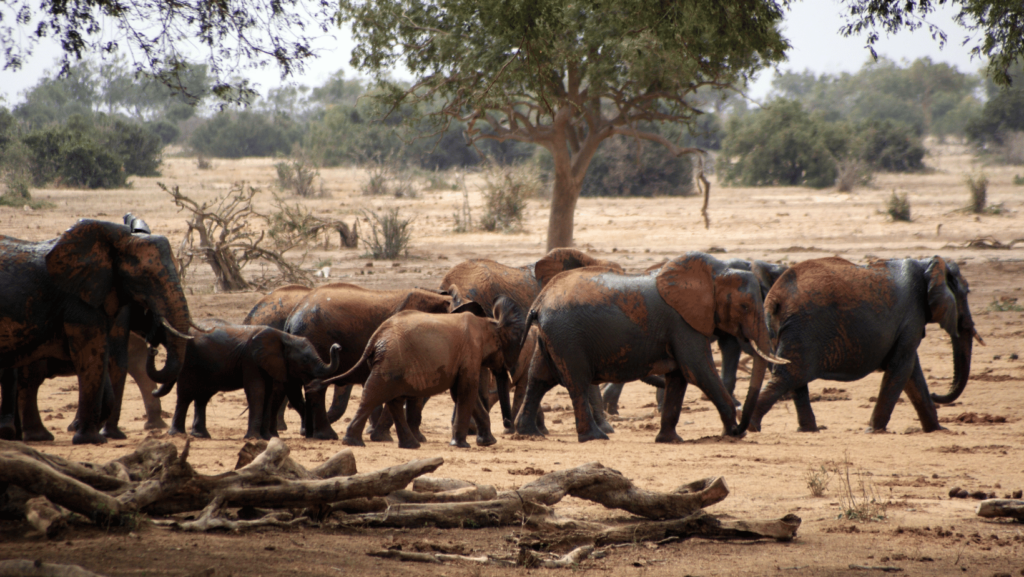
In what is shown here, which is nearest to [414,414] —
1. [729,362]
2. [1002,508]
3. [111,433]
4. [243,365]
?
[243,365]

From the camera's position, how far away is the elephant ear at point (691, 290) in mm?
8562

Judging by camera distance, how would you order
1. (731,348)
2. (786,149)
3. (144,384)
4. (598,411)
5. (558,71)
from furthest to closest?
(786,149), (558,71), (731,348), (598,411), (144,384)

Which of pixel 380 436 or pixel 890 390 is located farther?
pixel 890 390

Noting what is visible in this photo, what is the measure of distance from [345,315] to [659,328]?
278cm

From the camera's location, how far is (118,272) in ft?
24.1

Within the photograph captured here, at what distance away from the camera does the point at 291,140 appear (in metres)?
56.2

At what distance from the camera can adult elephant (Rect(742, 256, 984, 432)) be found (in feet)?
29.5

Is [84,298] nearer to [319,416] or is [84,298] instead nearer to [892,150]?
[319,416]

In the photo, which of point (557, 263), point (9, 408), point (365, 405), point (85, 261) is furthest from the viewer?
point (557, 263)

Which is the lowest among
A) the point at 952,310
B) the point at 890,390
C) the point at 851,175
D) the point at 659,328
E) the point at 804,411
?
the point at 804,411

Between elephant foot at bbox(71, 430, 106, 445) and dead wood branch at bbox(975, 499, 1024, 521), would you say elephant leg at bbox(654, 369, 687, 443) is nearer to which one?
dead wood branch at bbox(975, 499, 1024, 521)

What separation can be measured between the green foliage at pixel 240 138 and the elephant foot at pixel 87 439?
4784 cm

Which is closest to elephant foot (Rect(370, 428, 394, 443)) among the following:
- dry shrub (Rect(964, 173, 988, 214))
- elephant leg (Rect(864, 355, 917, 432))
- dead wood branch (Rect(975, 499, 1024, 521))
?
elephant leg (Rect(864, 355, 917, 432))

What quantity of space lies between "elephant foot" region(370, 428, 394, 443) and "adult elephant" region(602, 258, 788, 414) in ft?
8.54
